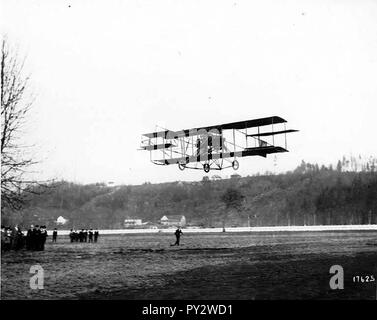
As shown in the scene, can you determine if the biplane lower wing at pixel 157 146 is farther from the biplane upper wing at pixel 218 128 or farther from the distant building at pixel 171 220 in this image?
the distant building at pixel 171 220

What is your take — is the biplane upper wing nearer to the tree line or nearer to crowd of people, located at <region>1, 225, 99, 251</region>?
crowd of people, located at <region>1, 225, 99, 251</region>

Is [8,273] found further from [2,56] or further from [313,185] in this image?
[313,185]

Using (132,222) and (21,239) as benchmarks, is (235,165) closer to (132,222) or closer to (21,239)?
(21,239)

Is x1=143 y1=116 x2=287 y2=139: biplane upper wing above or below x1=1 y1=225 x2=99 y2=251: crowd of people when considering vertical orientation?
above

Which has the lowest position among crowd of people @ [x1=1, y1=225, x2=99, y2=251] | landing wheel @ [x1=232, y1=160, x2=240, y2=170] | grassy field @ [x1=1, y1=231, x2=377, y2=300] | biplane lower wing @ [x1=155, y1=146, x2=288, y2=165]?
grassy field @ [x1=1, y1=231, x2=377, y2=300]

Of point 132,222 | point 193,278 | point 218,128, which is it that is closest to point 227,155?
point 218,128

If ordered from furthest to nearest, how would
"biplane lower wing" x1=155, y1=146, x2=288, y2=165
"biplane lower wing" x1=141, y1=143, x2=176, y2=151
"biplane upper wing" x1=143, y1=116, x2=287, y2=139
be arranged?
"biplane lower wing" x1=141, y1=143, x2=176, y2=151 < "biplane lower wing" x1=155, y1=146, x2=288, y2=165 < "biplane upper wing" x1=143, y1=116, x2=287, y2=139

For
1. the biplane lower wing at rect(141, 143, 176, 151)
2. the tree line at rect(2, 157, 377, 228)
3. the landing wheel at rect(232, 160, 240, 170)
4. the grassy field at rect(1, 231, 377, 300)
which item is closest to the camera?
the grassy field at rect(1, 231, 377, 300)

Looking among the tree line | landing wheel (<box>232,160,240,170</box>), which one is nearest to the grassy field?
landing wheel (<box>232,160,240,170</box>)
